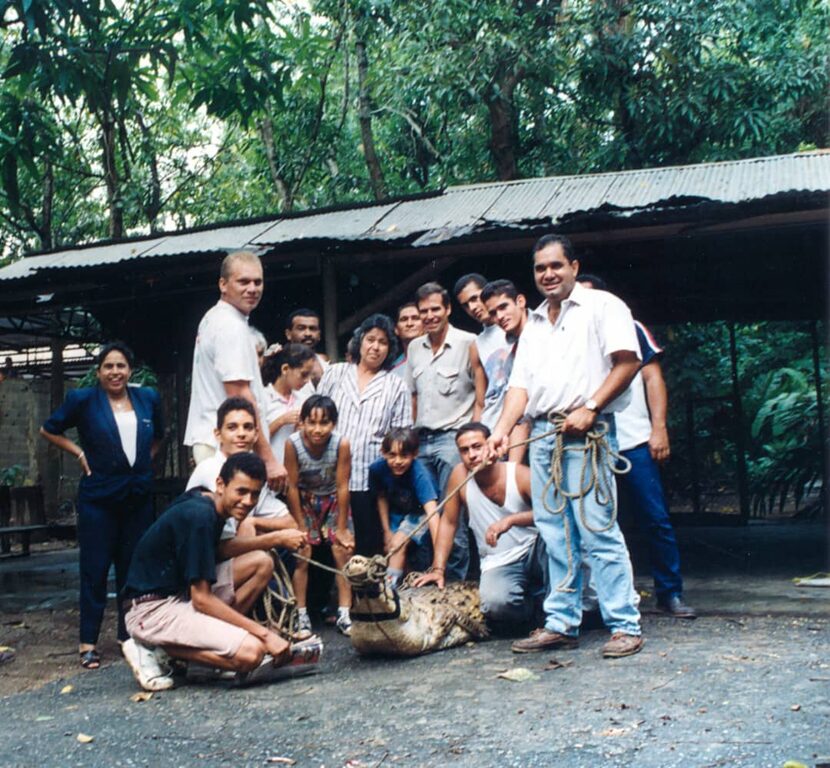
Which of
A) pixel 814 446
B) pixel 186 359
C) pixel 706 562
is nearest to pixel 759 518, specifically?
pixel 814 446

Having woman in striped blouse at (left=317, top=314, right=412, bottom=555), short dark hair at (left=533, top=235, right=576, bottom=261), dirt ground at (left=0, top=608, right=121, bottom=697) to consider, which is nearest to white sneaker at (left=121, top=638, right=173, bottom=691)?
dirt ground at (left=0, top=608, right=121, bottom=697)

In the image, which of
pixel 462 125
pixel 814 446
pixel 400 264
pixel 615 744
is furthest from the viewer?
pixel 462 125

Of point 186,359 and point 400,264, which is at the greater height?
point 400,264

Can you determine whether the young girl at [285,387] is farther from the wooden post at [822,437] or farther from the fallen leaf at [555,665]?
the wooden post at [822,437]

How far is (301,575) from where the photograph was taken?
18.4 feet

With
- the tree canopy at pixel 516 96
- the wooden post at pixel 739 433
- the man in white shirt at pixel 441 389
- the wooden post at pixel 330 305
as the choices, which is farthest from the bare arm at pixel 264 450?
the wooden post at pixel 739 433

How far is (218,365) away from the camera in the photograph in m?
5.06

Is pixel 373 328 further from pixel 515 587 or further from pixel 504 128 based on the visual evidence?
pixel 504 128

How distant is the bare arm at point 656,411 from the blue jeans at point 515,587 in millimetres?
790

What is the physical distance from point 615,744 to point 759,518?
30.1ft

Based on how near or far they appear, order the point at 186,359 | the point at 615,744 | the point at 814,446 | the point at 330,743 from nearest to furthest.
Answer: the point at 615,744, the point at 330,743, the point at 814,446, the point at 186,359

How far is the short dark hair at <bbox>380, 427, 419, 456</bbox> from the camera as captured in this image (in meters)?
5.54

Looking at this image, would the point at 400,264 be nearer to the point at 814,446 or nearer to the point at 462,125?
the point at 814,446

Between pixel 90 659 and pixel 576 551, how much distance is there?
8.56 feet
